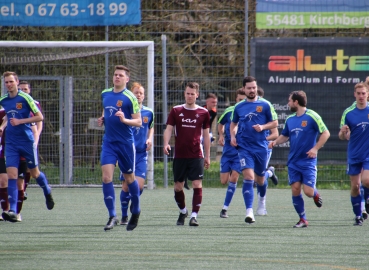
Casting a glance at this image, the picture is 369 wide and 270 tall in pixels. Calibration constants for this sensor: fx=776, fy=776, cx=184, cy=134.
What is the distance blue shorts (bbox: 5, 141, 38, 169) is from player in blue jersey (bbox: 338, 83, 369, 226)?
13.9 ft

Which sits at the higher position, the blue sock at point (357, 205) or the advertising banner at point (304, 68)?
the advertising banner at point (304, 68)

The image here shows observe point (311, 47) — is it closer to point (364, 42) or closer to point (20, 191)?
point (364, 42)

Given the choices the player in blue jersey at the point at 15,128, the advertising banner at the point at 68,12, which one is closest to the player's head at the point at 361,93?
the player in blue jersey at the point at 15,128

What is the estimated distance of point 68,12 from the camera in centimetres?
1708

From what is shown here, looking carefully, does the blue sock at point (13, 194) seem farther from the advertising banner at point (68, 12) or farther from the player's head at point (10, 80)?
the advertising banner at point (68, 12)

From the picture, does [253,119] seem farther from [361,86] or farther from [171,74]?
[171,74]

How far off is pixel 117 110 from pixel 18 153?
207 centimetres

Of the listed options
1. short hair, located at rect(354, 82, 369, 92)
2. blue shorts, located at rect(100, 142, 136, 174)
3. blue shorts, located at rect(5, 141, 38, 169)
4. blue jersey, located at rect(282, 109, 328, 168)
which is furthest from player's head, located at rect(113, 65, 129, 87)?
short hair, located at rect(354, 82, 369, 92)

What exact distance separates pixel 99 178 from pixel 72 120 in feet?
4.82

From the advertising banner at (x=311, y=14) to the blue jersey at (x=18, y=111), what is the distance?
7542 mm

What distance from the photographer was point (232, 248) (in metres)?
7.87

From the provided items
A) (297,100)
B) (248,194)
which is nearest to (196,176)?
(248,194)

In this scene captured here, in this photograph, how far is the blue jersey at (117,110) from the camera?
934cm

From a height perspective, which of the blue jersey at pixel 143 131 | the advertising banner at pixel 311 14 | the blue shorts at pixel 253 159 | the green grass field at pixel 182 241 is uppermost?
the advertising banner at pixel 311 14
